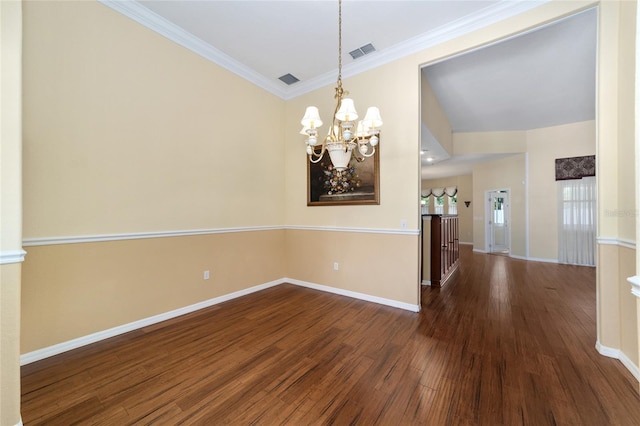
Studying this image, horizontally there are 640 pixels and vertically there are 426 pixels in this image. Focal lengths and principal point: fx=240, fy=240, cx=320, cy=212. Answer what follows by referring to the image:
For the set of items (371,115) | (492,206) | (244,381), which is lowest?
(244,381)

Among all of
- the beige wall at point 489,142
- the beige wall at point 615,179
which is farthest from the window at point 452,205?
the beige wall at point 615,179

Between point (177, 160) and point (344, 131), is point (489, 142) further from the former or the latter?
point (177, 160)

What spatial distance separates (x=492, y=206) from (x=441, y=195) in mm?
2863

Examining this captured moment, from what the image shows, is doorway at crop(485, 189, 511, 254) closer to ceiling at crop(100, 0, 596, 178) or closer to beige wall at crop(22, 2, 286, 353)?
ceiling at crop(100, 0, 596, 178)

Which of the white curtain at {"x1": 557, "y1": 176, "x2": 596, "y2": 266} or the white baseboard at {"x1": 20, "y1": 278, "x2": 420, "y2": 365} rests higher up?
the white curtain at {"x1": 557, "y1": 176, "x2": 596, "y2": 266}

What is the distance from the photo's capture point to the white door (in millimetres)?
7988

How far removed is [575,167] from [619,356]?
5.97m

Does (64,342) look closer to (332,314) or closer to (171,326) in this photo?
Result: (171,326)

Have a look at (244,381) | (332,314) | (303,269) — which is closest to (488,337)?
(332,314)

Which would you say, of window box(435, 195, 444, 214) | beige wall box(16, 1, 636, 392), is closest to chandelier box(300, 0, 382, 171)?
beige wall box(16, 1, 636, 392)

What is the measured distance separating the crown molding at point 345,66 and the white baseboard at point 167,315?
331 centimetres

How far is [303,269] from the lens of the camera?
4195mm

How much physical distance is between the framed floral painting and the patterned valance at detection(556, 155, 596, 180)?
6030 mm

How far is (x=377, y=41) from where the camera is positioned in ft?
10.2
